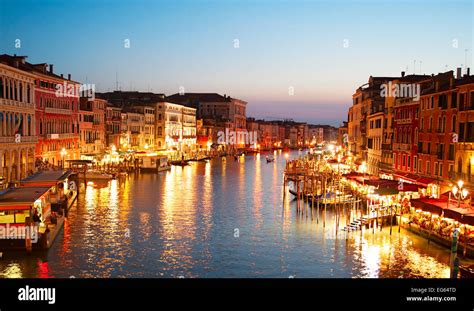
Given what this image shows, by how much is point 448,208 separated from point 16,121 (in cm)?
1935

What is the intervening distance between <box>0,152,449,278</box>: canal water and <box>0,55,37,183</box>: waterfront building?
3.56 meters

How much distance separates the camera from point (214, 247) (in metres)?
17.4

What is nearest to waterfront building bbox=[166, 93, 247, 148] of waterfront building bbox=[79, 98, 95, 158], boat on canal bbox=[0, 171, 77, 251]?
waterfront building bbox=[79, 98, 95, 158]

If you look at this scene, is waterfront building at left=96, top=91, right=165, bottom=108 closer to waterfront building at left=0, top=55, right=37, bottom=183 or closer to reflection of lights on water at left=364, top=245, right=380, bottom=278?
waterfront building at left=0, top=55, right=37, bottom=183

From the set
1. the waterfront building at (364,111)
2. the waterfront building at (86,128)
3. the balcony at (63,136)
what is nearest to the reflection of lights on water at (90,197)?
the balcony at (63,136)

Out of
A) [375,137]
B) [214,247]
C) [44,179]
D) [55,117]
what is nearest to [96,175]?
[55,117]

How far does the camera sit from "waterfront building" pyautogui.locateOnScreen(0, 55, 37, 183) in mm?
23975

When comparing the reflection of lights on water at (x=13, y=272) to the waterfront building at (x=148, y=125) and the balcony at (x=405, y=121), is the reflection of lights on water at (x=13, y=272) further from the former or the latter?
the waterfront building at (x=148, y=125)

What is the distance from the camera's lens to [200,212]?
24.5 meters

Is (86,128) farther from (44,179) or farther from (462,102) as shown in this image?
(462,102)

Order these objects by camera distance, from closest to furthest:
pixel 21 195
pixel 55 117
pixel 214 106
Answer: pixel 21 195 < pixel 55 117 < pixel 214 106

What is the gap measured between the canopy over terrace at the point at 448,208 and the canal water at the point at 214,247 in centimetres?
112

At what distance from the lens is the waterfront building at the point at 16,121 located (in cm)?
2398

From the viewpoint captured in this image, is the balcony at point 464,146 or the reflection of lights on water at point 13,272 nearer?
the reflection of lights on water at point 13,272
